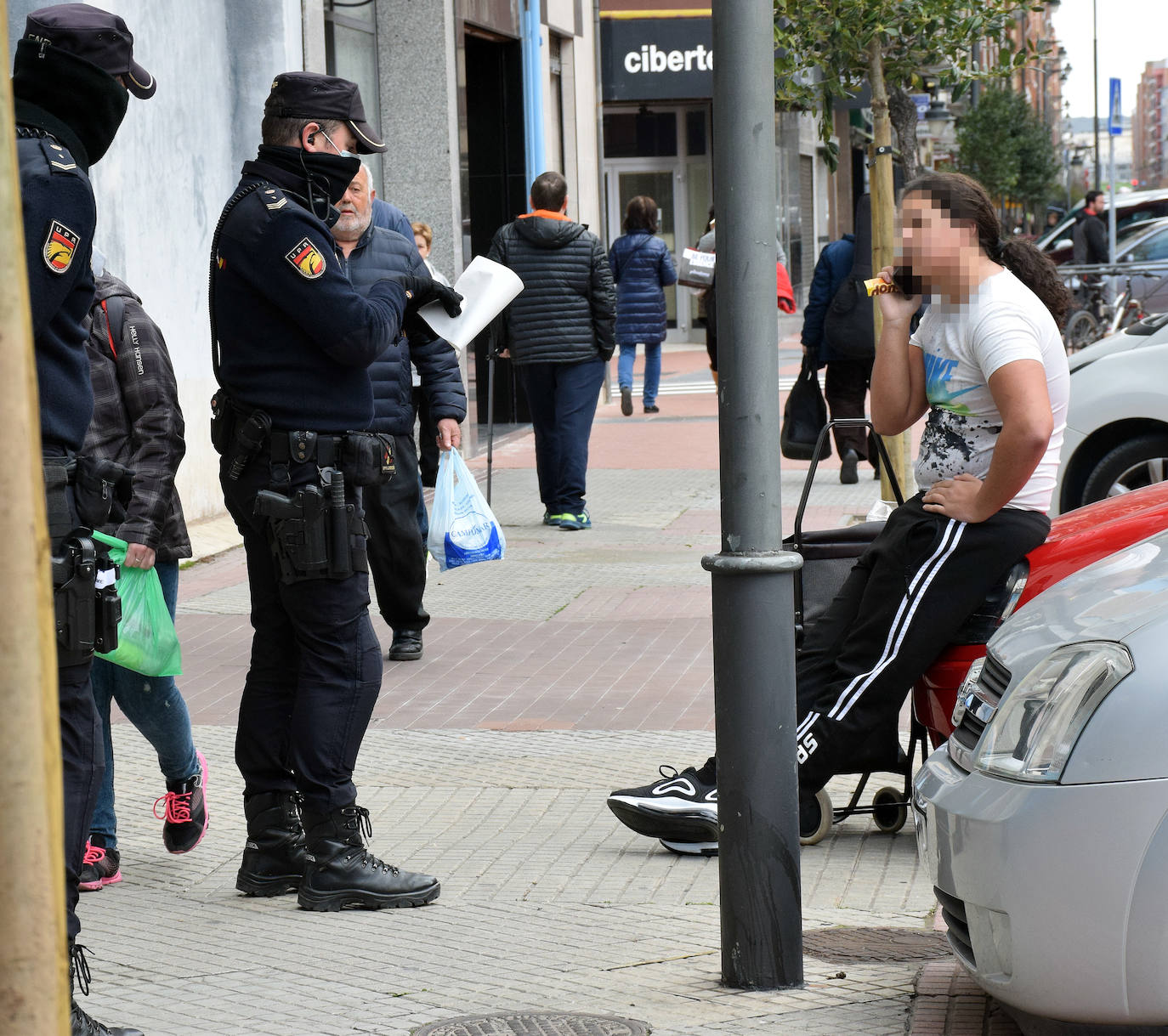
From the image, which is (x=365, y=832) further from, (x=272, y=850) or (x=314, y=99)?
(x=314, y=99)

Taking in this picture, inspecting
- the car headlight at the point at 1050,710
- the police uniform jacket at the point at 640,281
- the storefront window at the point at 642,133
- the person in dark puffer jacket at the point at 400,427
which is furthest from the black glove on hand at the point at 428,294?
the storefront window at the point at 642,133

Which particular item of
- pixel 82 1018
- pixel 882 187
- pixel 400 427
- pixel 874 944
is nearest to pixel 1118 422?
pixel 882 187

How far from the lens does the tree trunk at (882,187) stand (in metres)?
9.60

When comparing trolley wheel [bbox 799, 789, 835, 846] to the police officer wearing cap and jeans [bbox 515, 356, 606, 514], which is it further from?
jeans [bbox 515, 356, 606, 514]

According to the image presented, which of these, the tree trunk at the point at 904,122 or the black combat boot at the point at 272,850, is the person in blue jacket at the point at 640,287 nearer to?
the tree trunk at the point at 904,122

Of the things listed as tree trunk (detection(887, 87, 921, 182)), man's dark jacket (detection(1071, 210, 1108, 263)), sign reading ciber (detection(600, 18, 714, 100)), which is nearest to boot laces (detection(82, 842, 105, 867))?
tree trunk (detection(887, 87, 921, 182))

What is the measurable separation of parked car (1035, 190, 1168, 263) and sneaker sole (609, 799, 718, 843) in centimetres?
2510

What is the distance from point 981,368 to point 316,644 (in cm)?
179

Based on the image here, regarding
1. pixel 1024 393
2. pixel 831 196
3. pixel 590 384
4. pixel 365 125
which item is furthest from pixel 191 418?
pixel 831 196

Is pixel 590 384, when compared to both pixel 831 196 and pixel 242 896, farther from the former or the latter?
pixel 831 196

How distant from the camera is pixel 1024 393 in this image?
4387 mm

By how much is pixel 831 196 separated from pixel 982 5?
2846 cm

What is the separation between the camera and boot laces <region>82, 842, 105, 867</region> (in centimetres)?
469

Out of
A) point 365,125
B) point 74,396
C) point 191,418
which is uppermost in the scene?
point 365,125
